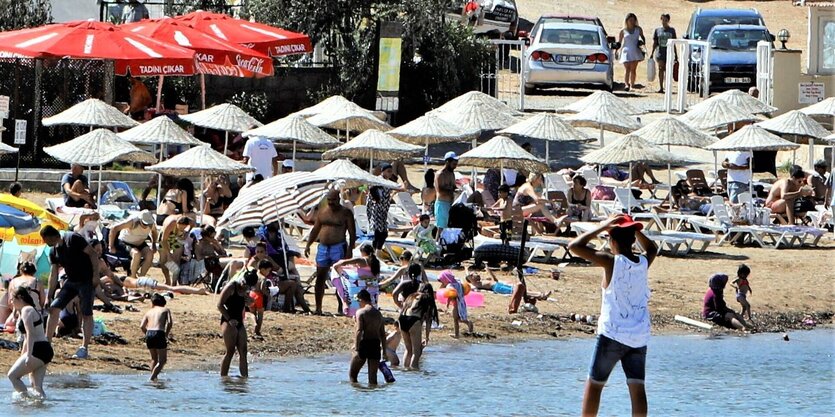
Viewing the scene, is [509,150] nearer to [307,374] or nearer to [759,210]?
[759,210]

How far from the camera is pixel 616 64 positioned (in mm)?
44250

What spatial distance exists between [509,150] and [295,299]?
6.50 meters

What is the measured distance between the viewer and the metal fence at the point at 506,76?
3469 centimetres

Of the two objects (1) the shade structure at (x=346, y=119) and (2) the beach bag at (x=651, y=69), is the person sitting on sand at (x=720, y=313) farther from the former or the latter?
(2) the beach bag at (x=651, y=69)

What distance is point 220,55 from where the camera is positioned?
2861cm

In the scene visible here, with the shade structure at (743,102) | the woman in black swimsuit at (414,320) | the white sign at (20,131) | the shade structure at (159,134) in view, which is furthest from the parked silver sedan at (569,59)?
the woman in black swimsuit at (414,320)

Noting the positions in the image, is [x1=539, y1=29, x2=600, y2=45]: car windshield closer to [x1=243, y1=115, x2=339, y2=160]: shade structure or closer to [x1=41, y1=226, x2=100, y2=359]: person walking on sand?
[x1=243, y1=115, x2=339, y2=160]: shade structure

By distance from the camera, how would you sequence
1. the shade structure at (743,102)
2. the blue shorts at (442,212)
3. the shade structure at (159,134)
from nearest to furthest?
the blue shorts at (442,212), the shade structure at (159,134), the shade structure at (743,102)

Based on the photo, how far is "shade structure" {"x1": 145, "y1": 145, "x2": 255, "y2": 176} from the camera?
2283cm

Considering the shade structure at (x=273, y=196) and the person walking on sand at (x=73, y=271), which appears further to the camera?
the shade structure at (x=273, y=196)

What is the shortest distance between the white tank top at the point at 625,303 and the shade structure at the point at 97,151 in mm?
13481

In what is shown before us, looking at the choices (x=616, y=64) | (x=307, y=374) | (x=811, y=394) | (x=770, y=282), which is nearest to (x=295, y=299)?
(x=307, y=374)

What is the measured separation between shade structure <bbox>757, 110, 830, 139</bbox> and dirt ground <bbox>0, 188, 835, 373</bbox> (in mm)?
2273

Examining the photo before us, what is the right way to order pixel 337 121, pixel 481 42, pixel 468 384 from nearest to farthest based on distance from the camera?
pixel 468 384 < pixel 337 121 < pixel 481 42
